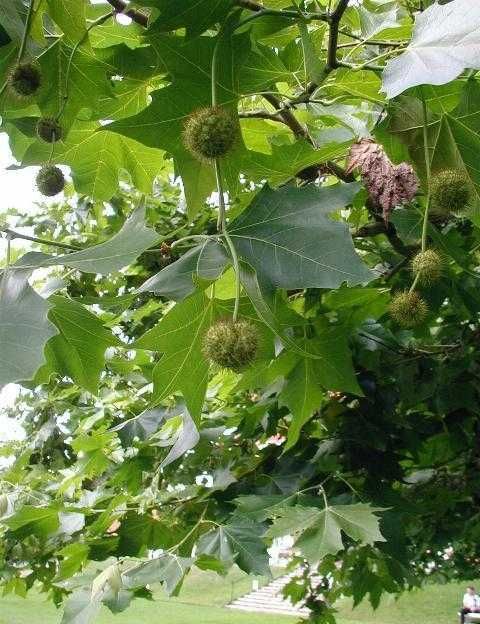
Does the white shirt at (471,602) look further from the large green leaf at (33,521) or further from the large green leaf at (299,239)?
the large green leaf at (299,239)

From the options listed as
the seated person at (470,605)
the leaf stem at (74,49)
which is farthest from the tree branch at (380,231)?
the seated person at (470,605)

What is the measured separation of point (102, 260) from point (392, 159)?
78cm

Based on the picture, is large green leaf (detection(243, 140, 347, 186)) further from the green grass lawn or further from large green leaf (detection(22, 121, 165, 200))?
the green grass lawn

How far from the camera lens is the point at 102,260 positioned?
4.65 feet

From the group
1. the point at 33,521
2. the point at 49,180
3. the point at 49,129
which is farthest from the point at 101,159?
the point at 33,521

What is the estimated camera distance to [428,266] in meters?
1.74

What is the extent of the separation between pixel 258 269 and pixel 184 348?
383mm

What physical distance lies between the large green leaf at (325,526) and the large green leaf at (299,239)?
2.70 feet

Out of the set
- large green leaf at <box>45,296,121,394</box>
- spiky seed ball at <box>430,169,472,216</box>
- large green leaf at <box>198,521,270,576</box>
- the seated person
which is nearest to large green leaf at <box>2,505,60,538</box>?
large green leaf at <box>198,521,270,576</box>

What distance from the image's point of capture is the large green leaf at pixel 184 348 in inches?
67.2

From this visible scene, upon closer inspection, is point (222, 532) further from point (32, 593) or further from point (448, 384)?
point (32, 593)

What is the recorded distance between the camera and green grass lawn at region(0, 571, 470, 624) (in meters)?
12.7

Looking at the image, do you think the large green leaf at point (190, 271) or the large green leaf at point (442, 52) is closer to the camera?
the large green leaf at point (442, 52)

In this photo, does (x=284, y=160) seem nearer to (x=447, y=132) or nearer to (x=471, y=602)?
(x=447, y=132)
